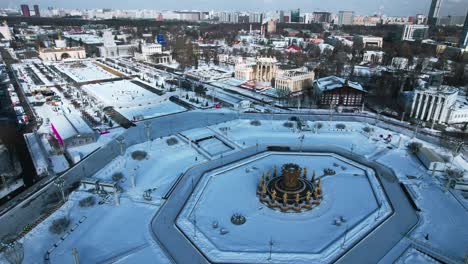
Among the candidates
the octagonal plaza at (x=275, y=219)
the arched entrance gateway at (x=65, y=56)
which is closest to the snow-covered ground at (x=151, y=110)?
the octagonal plaza at (x=275, y=219)

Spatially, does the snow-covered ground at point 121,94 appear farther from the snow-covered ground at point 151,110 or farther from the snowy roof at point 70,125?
the snowy roof at point 70,125

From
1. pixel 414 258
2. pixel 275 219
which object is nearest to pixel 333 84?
pixel 275 219

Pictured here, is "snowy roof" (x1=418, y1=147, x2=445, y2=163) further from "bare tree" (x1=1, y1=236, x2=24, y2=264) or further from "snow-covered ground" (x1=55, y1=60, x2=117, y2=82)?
"snow-covered ground" (x1=55, y1=60, x2=117, y2=82)

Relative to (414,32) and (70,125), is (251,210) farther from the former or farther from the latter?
(414,32)

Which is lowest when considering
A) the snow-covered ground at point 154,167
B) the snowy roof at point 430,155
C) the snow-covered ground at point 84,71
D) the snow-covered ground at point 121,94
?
the snow-covered ground at point 154,167

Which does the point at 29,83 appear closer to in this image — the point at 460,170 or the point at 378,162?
the point at 378,162

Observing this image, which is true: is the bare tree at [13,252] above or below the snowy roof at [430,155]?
below

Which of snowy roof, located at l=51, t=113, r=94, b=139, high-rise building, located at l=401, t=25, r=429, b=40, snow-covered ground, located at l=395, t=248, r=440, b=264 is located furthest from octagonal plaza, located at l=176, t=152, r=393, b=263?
high-rise building, located at l=401, t=25, r=429, b=40

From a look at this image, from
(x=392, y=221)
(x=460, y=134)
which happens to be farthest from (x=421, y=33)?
(x=392, y=221)
